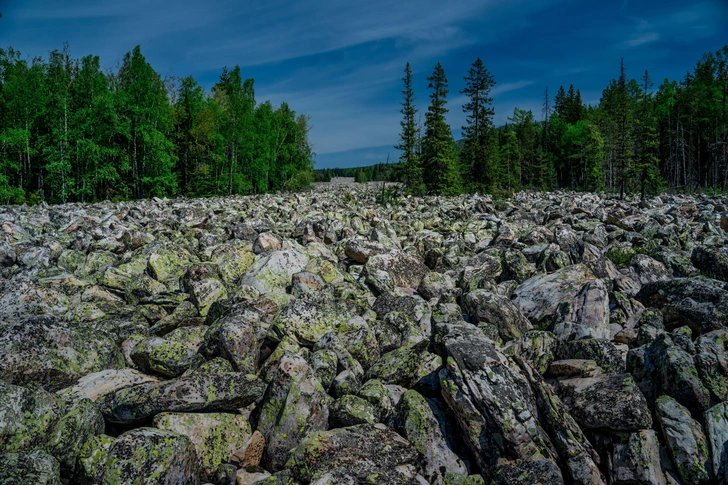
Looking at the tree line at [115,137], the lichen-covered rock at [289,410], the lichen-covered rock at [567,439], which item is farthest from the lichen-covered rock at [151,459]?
the tree line at [115,137]

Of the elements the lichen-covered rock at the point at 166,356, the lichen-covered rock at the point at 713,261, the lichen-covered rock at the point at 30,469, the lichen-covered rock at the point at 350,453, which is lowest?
the lichen-covered rock at the point at 350,453

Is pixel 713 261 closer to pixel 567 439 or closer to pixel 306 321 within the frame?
pixel 567 439

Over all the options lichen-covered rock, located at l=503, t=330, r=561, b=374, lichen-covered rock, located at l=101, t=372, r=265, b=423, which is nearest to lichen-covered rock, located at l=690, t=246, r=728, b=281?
lichen-covered rock, located at l=503, t=330, r=561, b=374

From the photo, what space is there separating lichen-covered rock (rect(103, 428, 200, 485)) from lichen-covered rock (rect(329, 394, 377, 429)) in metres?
1.30

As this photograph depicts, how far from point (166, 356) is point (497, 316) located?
15.1ft

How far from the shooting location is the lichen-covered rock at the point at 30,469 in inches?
116

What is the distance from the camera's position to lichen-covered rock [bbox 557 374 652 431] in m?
3.56

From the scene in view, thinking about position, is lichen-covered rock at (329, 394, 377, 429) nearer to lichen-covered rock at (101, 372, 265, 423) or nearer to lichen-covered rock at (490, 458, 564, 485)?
lichen-covered rock at (101, 372, 265, 423)

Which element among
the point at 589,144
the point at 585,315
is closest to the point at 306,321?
the point at 585,315

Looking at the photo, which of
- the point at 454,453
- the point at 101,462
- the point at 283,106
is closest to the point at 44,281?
the point at 101,462

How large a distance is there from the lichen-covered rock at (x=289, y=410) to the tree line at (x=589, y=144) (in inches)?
1423

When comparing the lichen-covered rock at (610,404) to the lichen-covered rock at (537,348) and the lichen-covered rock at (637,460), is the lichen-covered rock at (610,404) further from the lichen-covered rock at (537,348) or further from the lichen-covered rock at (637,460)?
the lichen-covered rock at (537,348)

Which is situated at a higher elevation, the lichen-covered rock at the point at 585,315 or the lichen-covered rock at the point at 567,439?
the lichen-covered rock at the point at 585,315

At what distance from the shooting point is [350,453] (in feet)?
11.4
